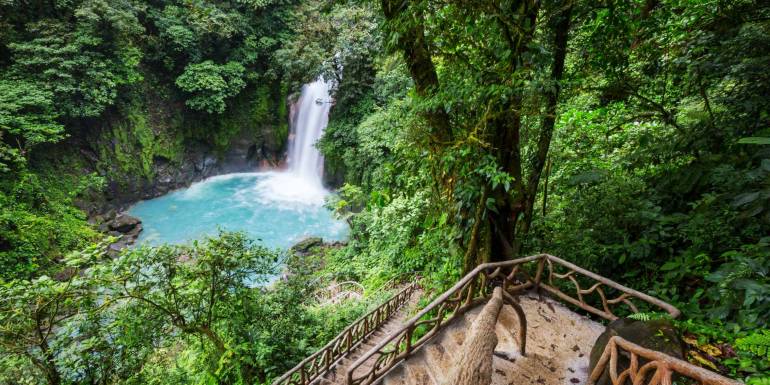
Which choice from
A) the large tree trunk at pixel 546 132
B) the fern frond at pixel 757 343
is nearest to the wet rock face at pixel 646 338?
the fern frond at pixel 757 343

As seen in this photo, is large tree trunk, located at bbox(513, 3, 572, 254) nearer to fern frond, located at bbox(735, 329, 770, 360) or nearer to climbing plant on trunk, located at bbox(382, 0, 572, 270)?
climbing plant on trunk, located at bbox(382, 0, 572, 270)

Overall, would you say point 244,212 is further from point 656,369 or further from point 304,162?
point 656,369

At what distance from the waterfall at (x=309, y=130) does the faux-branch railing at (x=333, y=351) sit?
585 inches

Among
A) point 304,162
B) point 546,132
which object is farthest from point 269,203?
point 546,132

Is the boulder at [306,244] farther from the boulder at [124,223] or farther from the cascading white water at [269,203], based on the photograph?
the boulder at [124,223]

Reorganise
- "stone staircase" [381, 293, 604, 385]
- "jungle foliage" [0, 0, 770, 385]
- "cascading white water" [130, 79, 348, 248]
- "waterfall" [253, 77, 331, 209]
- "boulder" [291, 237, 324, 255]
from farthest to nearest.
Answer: "waterfall" [253, 77, 331, 209] < "cascading white water" [130, 79, 348, 248] < "boulder" [291, 237, 324, 255] < "jungle foliage" [0, 0, 770, 385] < "stone staircase" [381, 293, 604, 385]

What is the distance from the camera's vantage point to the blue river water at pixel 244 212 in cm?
1670

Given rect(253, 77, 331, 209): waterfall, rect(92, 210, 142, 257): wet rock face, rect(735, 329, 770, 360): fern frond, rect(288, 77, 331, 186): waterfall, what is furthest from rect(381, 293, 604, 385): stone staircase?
rect(288, 77, 331, 186): waterfall

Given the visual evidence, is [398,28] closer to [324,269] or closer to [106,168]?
[324,269]

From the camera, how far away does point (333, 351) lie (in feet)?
20.4

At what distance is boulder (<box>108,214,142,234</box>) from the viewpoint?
15.8 m

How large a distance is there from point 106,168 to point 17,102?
555cm

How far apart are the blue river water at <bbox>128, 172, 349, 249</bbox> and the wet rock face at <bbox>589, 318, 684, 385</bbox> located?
13769 mm

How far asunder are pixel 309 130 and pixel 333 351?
17279 millimetres
